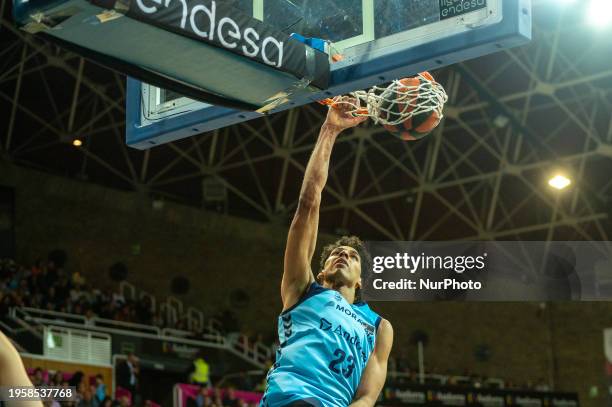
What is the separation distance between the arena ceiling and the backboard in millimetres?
14343

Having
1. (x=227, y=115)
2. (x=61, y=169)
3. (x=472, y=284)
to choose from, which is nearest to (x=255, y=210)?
(x=61, y=169)

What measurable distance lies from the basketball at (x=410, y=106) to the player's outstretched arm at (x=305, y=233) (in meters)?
0.52

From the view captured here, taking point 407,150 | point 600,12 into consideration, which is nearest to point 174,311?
point 407,150

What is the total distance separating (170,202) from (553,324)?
11.4 metres

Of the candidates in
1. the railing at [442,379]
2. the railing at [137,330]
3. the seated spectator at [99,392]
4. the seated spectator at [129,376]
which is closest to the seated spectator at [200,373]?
the railing at [137,330]

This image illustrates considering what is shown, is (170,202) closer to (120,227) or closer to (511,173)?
(120,227)

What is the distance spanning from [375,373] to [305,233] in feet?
2.58

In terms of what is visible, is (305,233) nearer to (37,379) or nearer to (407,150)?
(37,379)

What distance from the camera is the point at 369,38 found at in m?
5.29

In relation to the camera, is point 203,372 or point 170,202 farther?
point 170,202

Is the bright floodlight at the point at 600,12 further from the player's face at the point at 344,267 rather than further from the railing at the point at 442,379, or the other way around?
the player's face at the point at 344,267

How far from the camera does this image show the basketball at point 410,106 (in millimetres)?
5840

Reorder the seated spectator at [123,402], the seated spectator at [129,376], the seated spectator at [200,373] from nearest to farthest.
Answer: the seated spectator at [123,402], the seated spectator at [129,376], the seated spectator at [200,373]

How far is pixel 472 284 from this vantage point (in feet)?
35.1
